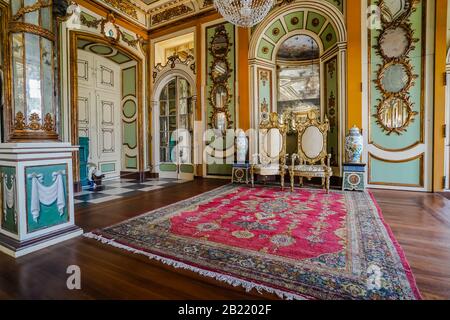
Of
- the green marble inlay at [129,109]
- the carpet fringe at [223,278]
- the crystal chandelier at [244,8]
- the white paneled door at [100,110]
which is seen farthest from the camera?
the green marble inlay at [129,109]

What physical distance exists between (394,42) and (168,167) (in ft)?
19.4

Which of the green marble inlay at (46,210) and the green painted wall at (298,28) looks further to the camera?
the green painted wall at (298,28)

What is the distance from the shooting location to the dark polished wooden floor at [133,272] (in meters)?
1.44

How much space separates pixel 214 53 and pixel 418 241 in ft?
18.7

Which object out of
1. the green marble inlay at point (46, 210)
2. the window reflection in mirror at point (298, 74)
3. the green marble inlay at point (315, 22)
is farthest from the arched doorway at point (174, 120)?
the green marble inlay at point (46, 210)

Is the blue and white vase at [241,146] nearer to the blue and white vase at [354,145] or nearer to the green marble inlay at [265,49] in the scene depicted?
the green marble inlay at [265,49]

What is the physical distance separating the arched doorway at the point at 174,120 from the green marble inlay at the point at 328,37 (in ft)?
10.9

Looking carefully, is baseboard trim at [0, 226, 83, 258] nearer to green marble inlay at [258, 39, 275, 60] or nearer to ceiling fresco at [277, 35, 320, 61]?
green marble inlay at [258, 39, 275, 60]

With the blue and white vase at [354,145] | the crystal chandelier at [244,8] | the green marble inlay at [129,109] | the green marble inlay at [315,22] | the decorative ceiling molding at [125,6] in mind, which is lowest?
the blue and white vase at [354,145]

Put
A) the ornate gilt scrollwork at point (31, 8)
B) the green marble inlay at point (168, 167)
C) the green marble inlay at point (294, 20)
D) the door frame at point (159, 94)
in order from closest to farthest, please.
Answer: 1. the ornate gilt scrollwork at point (31, 8)
2. the green marble inlay at point (294, 20)
3. the door frame at point (159, 94)
4. the green marble inlay at point (168, 167)

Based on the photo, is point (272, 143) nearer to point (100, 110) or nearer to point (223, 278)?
point (223, 278)

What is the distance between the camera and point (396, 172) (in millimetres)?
4512

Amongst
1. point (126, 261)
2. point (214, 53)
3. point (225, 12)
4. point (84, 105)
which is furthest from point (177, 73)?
point (126, 261)

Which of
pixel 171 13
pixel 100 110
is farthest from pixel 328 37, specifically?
pixel 100 110
